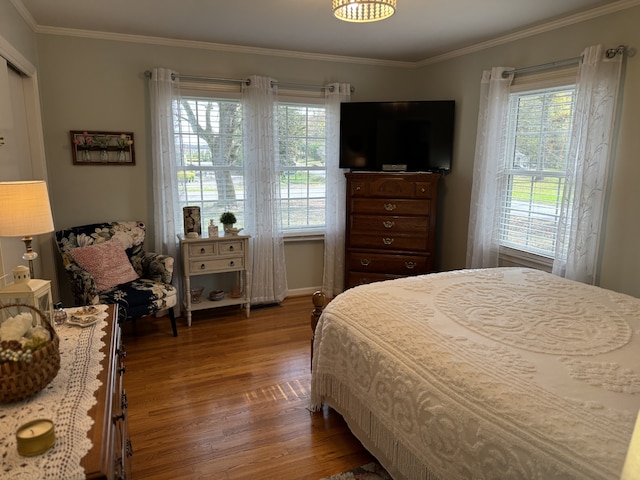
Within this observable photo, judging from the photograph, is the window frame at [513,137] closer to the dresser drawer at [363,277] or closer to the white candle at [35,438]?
the dresser drawer at [363,277]

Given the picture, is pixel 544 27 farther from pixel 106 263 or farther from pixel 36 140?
pixel 36 140

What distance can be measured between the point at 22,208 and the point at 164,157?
226 centimetres

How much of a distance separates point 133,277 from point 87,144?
1.22 metres

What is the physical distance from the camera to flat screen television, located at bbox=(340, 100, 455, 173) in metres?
4.20

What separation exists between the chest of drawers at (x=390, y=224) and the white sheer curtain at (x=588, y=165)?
1221 millimetres

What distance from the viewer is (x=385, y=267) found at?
4.29 metres

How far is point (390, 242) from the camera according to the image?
425 centimetres

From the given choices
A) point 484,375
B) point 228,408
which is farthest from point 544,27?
point 228,408

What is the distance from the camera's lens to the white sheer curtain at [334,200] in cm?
441

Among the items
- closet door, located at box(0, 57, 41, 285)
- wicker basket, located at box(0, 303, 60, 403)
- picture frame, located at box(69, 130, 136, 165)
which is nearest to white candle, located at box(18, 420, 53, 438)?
wicker basket, located at box(0, 303, 60, 403)

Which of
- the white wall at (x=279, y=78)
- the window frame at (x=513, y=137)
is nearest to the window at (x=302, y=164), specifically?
the white wall at (x=279, y=78)

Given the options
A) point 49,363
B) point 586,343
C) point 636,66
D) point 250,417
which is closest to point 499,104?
point 636,66

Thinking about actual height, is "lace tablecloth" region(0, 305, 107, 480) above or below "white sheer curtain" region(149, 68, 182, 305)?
below

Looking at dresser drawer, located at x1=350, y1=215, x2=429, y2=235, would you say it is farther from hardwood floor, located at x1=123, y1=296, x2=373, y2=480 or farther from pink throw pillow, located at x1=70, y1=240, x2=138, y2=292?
pink throw pillow, located at x1=70, y1=240, x2=138, y2=292
